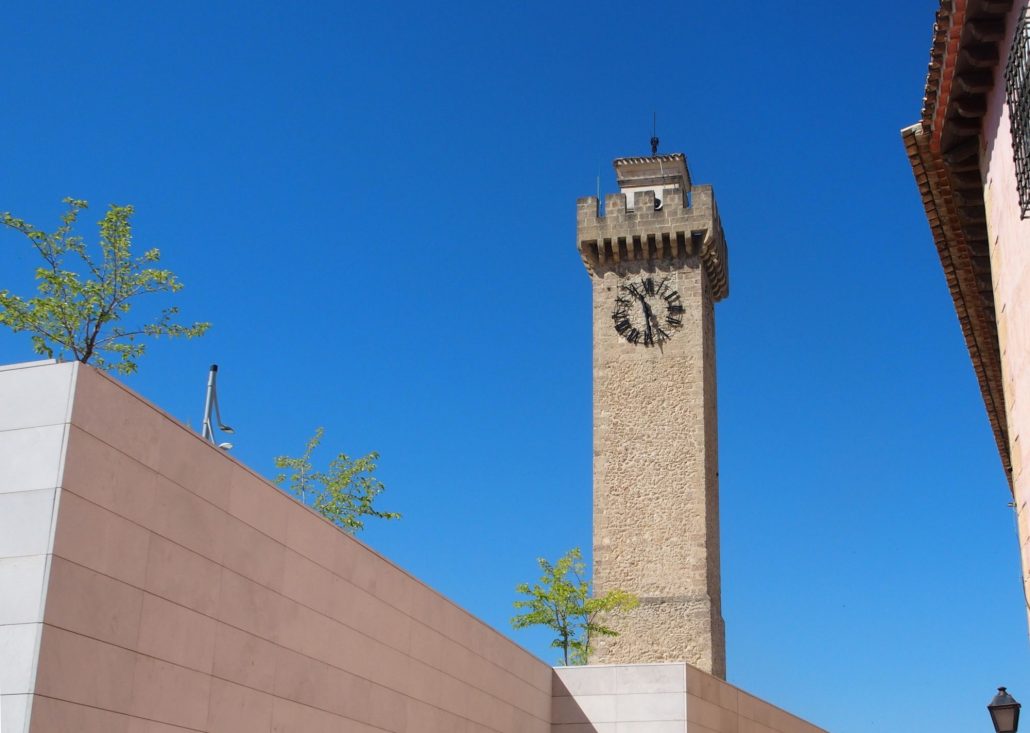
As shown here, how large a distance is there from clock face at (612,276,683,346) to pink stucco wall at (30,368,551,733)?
23139mm

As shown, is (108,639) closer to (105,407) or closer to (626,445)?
(105,407)

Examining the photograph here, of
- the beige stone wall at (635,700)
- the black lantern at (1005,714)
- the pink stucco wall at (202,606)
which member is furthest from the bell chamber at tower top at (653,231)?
the black lantern at (1005,714)

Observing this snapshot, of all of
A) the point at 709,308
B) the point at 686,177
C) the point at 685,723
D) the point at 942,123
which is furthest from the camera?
the point at 686,177

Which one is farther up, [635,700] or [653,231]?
[653,231]

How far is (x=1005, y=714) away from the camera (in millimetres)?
11430

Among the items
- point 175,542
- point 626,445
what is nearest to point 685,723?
point 175,542

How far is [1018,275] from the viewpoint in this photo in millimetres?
9859

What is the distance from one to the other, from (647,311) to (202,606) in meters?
28.7

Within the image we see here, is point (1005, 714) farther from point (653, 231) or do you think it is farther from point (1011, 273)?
point (653, 231)

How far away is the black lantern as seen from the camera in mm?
11422

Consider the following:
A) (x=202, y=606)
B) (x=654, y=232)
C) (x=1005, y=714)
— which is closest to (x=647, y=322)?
(x=654, y=232)

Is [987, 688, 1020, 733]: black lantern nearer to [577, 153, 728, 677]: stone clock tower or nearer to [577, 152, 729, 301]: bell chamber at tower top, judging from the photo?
Result: [577, 153, 728, 677]: stone clock tower

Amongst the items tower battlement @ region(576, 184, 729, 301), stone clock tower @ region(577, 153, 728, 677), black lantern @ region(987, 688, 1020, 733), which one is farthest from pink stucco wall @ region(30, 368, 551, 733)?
tower battlement @ region(576, 184, 729, 301)

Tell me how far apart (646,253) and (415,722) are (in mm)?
26119
